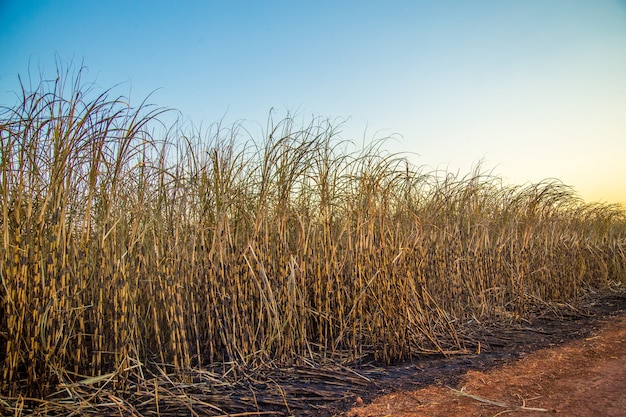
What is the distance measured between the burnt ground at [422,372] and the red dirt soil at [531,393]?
84mm

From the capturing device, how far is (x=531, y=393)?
2221 millimetres

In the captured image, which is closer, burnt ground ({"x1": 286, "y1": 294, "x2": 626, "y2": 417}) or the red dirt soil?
the red dirt soil

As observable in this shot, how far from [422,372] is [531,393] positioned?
22.1 inches

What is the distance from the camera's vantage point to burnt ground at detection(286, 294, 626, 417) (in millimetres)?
2104

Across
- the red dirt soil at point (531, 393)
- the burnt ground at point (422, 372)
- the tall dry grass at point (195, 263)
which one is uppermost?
the tall dry grass at point (195, 263)

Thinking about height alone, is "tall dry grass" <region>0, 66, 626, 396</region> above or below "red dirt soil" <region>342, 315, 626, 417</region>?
above

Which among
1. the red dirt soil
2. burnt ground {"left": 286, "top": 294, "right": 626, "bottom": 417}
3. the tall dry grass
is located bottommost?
the red dirt soil

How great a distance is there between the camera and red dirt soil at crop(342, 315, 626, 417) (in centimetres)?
197

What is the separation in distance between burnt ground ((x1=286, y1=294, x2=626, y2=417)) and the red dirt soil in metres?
0.08

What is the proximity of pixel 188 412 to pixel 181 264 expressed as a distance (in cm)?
74

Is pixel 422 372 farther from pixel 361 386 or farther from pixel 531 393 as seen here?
pixel 531 393

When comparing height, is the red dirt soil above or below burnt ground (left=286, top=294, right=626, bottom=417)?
below

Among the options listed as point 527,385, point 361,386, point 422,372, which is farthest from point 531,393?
point 361,386

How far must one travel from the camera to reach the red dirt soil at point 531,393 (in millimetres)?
1968
